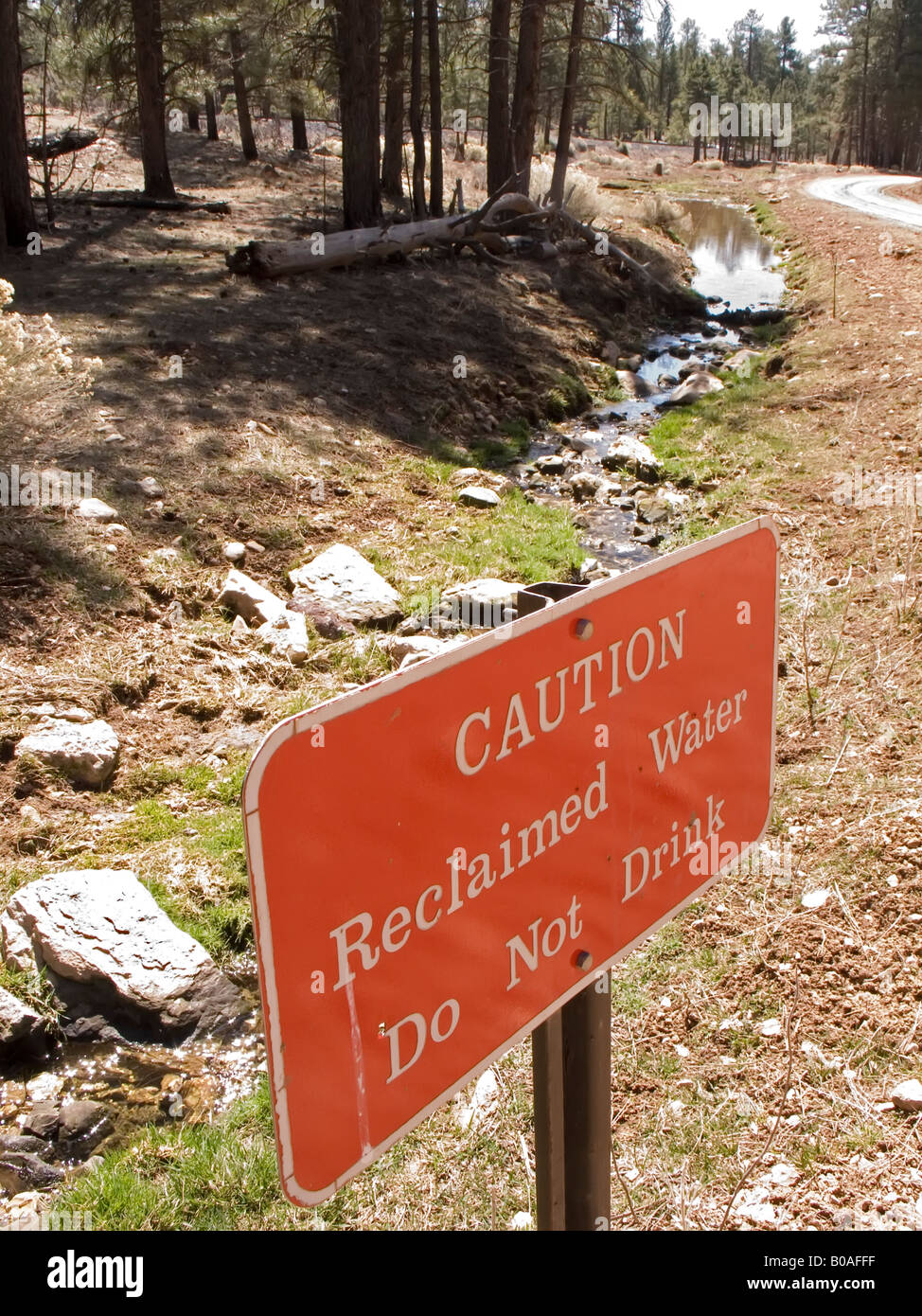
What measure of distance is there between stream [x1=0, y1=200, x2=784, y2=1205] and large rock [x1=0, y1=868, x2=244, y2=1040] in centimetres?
10

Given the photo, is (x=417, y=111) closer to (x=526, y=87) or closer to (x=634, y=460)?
(x=526, y=87)

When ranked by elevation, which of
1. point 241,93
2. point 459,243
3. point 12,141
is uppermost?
point 241,93

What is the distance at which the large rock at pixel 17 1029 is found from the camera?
4.07 m

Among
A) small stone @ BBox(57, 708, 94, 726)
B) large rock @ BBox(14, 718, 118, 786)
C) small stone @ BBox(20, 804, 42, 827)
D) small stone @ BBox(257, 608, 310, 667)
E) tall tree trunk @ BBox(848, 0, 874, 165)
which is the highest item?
tall tree trunk @ BBox(848, 0, 874, 165)

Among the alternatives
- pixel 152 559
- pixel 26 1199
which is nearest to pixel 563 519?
pixel 152 559

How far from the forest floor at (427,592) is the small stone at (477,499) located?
0.66 ft

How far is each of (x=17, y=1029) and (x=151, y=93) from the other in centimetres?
1993

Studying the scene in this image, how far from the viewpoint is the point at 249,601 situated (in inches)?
296

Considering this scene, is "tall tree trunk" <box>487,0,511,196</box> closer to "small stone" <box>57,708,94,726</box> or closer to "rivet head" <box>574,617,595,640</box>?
"small stone" <box>57,708,94,726</box>

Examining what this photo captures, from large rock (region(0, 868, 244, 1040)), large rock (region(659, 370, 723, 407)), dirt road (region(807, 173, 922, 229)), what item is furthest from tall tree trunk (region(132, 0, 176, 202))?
large rock (region(0, 868, 244, 1040))

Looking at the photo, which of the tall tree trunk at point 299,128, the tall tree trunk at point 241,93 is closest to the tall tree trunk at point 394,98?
the tall tree trunk at point 241,93

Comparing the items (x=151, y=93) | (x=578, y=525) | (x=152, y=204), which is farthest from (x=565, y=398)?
(x=151, y=93)

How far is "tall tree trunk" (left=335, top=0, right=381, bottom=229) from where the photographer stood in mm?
17688
